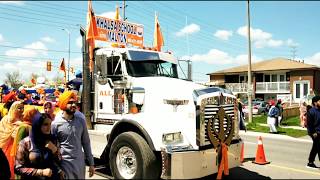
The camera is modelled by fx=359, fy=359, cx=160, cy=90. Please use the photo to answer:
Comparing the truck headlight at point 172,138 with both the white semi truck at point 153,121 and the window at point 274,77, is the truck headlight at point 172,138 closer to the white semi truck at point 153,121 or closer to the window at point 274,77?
the white semi truck at point 153,121

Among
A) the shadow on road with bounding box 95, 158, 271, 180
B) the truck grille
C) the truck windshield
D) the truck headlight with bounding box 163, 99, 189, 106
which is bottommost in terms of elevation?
the shadow on road with bounding box 95, 158, 271, 180

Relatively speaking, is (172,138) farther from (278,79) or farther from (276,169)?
(278,79)

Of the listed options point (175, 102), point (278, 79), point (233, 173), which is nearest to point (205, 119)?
point (175, 102)

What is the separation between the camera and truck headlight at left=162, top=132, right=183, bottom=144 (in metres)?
6.14

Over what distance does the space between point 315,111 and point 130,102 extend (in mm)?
4930

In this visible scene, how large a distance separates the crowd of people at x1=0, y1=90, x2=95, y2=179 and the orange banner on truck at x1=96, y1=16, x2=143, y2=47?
10.5 ft

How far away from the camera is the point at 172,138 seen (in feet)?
20.3

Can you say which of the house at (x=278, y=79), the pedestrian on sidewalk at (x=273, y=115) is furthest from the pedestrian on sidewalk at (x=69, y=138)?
the house at (x=278, y=79)

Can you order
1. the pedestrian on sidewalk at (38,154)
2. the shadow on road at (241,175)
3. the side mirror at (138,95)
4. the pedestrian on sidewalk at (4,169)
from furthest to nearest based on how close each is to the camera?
the shadow on road at (241,175) → the side mirror at (138,95) → the pedestrian on sidewalk at (38,154) → the pedestrian on sidewalk at (4,169)

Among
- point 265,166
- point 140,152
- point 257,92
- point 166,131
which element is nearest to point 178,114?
point 166,131

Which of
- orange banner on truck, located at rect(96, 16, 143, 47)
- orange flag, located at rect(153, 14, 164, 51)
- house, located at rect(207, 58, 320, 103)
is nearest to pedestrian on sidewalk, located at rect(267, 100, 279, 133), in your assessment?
orange flag, located at rect(153, 14, 164, 51)

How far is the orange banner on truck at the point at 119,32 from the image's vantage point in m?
8.52

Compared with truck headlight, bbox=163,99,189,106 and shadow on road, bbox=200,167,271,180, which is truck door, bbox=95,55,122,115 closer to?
truck headlight, bbox=163,99,189,106

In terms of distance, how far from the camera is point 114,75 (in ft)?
24.7
